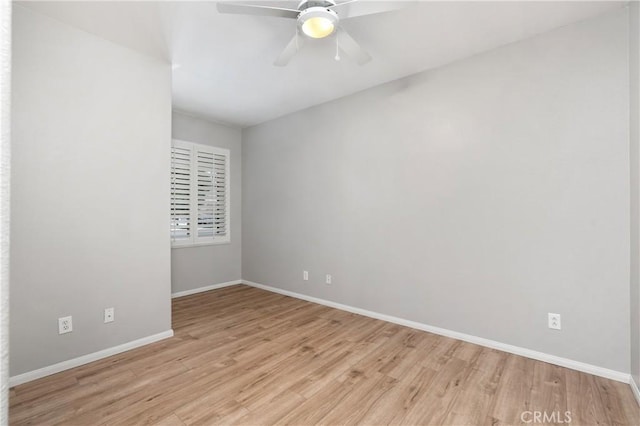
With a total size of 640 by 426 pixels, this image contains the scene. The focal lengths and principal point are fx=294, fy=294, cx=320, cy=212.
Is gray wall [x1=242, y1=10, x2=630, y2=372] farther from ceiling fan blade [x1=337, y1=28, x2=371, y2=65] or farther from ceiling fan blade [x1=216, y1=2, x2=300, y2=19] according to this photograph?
ceiling fan blade [x1=216, y1=2, x2=300, y2=19]

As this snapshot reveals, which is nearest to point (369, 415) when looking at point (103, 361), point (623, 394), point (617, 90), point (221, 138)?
point (623, 394)

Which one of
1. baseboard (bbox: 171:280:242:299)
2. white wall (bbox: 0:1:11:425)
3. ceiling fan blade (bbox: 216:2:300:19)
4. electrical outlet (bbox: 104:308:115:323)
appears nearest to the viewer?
white wall (bbox: 0:1:11:425)

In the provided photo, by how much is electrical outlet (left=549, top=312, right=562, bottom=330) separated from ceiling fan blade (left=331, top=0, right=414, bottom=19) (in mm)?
2535

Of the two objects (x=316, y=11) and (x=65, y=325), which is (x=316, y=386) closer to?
(x=65, y=325)

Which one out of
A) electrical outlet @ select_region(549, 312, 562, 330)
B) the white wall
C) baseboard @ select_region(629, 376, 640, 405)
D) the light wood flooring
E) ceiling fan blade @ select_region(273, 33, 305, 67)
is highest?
ceiling fan blade @ select_region(273, 33, 305, 67)

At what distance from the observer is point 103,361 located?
239 cm

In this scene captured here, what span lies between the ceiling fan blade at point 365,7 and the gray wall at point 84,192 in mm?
1892

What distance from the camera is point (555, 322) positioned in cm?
234

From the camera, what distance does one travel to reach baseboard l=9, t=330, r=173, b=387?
208 cm

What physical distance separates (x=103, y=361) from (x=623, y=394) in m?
3.79

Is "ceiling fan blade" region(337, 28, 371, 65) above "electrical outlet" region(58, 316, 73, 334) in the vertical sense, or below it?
above

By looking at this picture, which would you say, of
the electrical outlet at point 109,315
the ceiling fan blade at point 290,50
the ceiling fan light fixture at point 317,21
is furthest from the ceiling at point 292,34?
the electrical outlet at point 109,315

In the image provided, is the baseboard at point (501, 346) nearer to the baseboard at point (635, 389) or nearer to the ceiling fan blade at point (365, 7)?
the baseboard at point (635, 389)

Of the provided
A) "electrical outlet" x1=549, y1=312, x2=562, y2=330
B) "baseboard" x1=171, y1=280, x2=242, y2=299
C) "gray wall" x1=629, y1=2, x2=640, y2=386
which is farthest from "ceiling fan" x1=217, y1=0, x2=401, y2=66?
"baseboard" x1=171, y1=280, x2=242, y2=299
